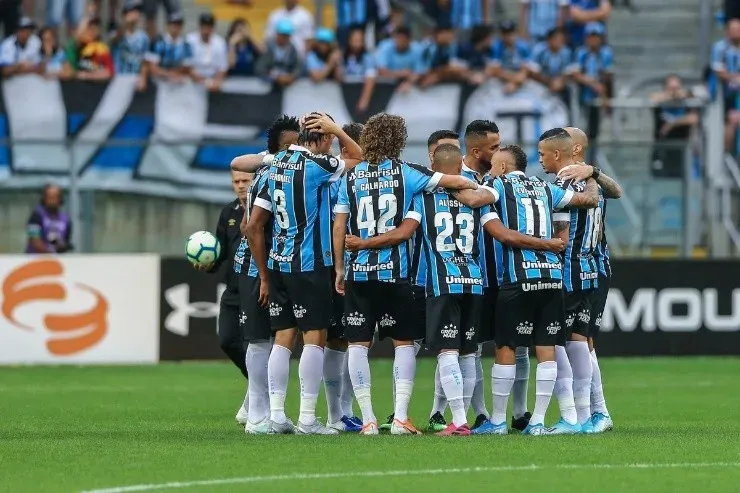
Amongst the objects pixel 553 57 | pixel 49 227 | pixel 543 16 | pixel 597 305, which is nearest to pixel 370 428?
pixel 597 305

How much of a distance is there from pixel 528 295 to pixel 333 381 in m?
1.65

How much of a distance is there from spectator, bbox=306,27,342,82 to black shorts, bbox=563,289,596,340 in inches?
429

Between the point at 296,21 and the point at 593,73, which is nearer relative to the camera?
the point at 593,73

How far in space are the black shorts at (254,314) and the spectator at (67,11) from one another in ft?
44.5

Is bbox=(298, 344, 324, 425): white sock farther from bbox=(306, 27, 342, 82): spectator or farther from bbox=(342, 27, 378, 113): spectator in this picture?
bbox=(306, 27, 342, 82): spectator

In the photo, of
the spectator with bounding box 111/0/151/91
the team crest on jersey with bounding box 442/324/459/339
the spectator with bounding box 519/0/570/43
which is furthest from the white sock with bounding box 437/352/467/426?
the spectator with bounding box 519/0/570/43

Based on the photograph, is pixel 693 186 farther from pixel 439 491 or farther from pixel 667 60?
pixel 439 491

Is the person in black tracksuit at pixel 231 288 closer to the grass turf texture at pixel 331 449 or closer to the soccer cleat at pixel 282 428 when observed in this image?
the grass turf texture at pixel 331 449

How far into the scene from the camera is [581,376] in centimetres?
1131

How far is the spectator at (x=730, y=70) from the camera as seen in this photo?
2175 cm

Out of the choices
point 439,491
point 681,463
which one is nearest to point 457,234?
point 681,463

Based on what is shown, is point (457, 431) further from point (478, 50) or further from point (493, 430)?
point (478, 50)

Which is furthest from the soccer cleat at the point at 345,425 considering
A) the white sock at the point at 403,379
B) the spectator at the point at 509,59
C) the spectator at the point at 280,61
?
the spectator at the point at 280,61

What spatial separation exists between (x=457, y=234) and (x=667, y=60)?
1592 cm
